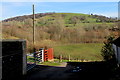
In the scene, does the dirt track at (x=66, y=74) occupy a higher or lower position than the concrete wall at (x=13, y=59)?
lower

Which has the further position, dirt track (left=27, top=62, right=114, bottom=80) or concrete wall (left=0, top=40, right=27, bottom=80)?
dirt track (left=27, top=62, right=114, bottom=80)

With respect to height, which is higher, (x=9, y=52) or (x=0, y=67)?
(x=9, y=52)

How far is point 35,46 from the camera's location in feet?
69.0

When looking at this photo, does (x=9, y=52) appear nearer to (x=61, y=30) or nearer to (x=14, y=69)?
(x=14, y=69)

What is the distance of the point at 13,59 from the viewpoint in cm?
794

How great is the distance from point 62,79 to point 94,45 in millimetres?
20807

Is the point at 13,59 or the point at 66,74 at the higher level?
the point at 13,59

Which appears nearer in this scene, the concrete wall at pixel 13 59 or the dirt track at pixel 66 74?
the concrete wall at pixel 13 59

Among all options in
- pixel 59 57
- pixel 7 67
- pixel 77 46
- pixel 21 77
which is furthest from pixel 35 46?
pixel 7 67

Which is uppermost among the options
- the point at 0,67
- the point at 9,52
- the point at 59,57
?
the point at 9,52

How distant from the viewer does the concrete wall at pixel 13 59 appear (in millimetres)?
7021

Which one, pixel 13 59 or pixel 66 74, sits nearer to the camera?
pixel 13 59

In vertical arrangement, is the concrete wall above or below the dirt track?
above

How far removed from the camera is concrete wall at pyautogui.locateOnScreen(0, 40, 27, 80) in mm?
7021
